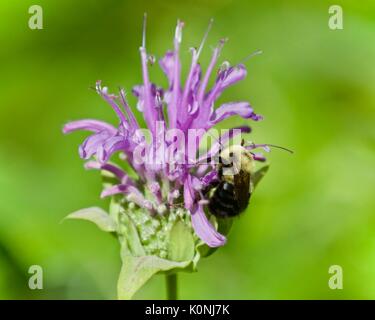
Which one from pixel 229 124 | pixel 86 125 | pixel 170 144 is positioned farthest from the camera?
pixel 229 124

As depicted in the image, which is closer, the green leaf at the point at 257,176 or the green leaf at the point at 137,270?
the green leaf at the point at 137,270

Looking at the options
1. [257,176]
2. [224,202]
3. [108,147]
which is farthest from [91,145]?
[257,176]

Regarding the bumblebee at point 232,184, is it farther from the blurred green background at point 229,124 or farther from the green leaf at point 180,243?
the blurred green background at point 229,124

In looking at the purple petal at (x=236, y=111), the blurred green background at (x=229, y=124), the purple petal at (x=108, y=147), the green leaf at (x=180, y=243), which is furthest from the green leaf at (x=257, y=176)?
the blurred green background at (x=229, y=124)

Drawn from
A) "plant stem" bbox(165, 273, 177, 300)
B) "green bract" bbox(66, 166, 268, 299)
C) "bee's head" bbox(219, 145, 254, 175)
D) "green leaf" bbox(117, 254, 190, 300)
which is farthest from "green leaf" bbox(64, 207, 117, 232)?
"bee's head" bbox(219, 145, 254, 175)

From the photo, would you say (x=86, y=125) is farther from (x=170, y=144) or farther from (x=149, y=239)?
(x=149, y=239)
